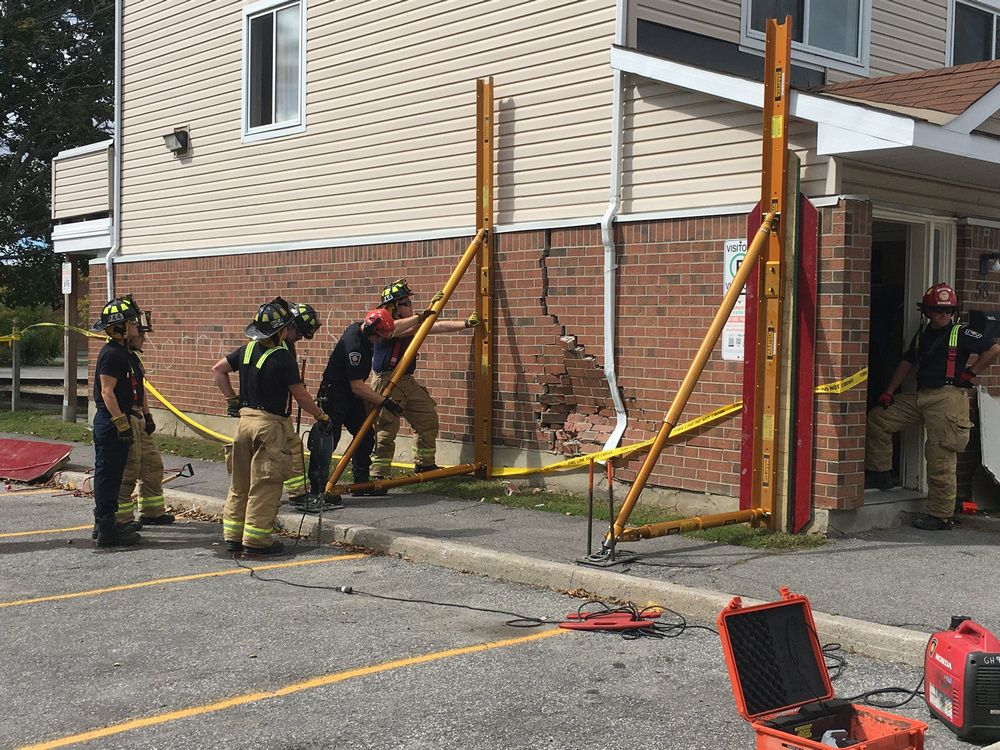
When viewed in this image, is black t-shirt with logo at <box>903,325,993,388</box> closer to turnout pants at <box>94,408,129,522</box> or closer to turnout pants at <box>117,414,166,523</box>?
turnout pants at <box>117,414,166,523</box>

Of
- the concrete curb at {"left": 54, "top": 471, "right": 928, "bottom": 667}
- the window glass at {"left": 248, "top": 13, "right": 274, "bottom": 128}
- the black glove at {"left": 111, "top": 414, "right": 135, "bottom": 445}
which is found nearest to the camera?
the concrete curb at {"left": 54, "top": 471, "right": 928, "bottom": 667}

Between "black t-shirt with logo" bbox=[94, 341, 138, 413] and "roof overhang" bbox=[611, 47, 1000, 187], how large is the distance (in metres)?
4.95

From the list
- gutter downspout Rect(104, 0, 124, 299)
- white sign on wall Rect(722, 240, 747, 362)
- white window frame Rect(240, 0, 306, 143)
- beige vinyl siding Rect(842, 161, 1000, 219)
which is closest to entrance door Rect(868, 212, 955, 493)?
beige vinyl siding Rect(842, 161, 1000, 219)

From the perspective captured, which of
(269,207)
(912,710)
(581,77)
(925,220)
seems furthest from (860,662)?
(269,207)

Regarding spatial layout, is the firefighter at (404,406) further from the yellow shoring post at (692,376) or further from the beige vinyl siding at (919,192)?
the beige vinyl siding at (919,192)

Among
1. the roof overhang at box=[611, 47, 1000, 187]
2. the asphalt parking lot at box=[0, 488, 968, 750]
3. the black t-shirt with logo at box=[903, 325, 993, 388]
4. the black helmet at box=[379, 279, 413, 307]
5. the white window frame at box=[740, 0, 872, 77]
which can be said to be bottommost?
the asphalt parking lot at box=[0, 488, 968, 750]

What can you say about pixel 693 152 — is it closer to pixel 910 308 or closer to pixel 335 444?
pixel 910 308

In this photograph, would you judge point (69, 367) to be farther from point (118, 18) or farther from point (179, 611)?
point (179, 611)

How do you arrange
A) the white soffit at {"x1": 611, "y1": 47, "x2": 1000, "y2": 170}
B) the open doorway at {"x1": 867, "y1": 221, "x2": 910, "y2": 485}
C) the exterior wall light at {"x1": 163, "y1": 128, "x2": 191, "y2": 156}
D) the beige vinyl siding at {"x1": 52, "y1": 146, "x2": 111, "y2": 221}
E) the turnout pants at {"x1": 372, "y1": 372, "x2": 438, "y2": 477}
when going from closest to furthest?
the white soffit at {"x1": 611, "y1": 47, "x2": 1000, "y2": 170} < the open doorway at {"x1": 867, "y1": 221, "x2": 910, "y2": 485} < the turnout pants at {"x1": 372, "y1": 372, "x2": 438, "y2": 477} < the exterior wall light at {"x1": 163, "y1": 128, "x2": 191, "y2": 156} < the beige vinyl siding at {"x1": 52, "y1": 146, "x2": 111, "y2": 221}

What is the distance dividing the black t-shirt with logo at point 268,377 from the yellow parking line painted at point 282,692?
305cm

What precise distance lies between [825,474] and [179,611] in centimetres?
479

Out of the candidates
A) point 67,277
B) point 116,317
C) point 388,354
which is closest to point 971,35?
point 388,354

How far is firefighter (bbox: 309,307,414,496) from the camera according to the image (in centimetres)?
1020

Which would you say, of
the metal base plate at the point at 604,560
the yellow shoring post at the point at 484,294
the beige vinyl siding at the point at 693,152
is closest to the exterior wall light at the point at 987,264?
the beige vinyl siding at the point at 693,152
